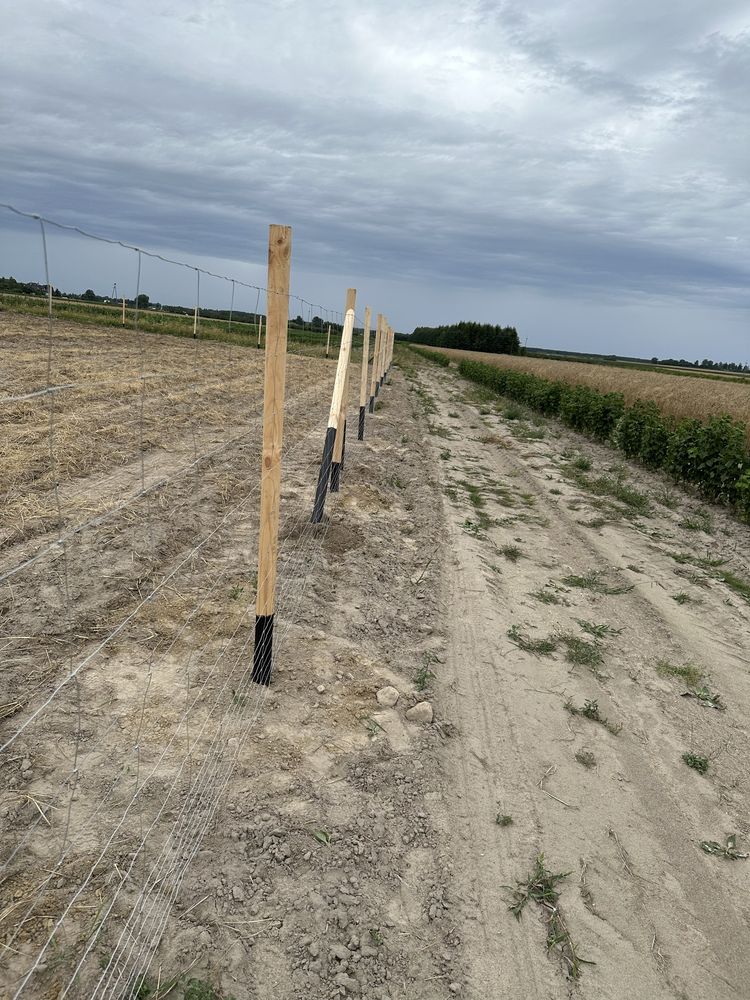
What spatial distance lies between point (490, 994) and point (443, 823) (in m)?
0.76

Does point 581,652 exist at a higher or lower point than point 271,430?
lower

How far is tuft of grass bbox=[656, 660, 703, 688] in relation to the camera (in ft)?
14.6

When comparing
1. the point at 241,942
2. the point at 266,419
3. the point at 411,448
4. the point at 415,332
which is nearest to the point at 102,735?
the point at 241,942

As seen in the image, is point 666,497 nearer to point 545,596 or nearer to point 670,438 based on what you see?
point 670,438

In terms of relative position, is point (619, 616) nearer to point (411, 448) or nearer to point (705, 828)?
point (705, 828)

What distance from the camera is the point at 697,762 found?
3.53 meters

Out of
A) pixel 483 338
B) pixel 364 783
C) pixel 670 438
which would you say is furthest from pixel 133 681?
pixel 483 338

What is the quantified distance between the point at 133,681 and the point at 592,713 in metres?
2.75

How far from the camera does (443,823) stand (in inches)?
113

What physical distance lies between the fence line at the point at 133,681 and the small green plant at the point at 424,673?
904 mm

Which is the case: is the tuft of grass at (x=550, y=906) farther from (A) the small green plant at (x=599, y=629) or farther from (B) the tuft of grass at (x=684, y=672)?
(A) the small green plant at (x=599, y=629)

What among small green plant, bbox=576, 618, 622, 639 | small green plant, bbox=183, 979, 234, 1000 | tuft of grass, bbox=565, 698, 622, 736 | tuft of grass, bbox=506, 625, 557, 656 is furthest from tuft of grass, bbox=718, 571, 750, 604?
small green plant, bbox=183, 979, 234, 1000

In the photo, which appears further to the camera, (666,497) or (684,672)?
(666,497)

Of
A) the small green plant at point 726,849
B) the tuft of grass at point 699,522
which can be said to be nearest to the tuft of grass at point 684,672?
the small green plant at point 726,849
